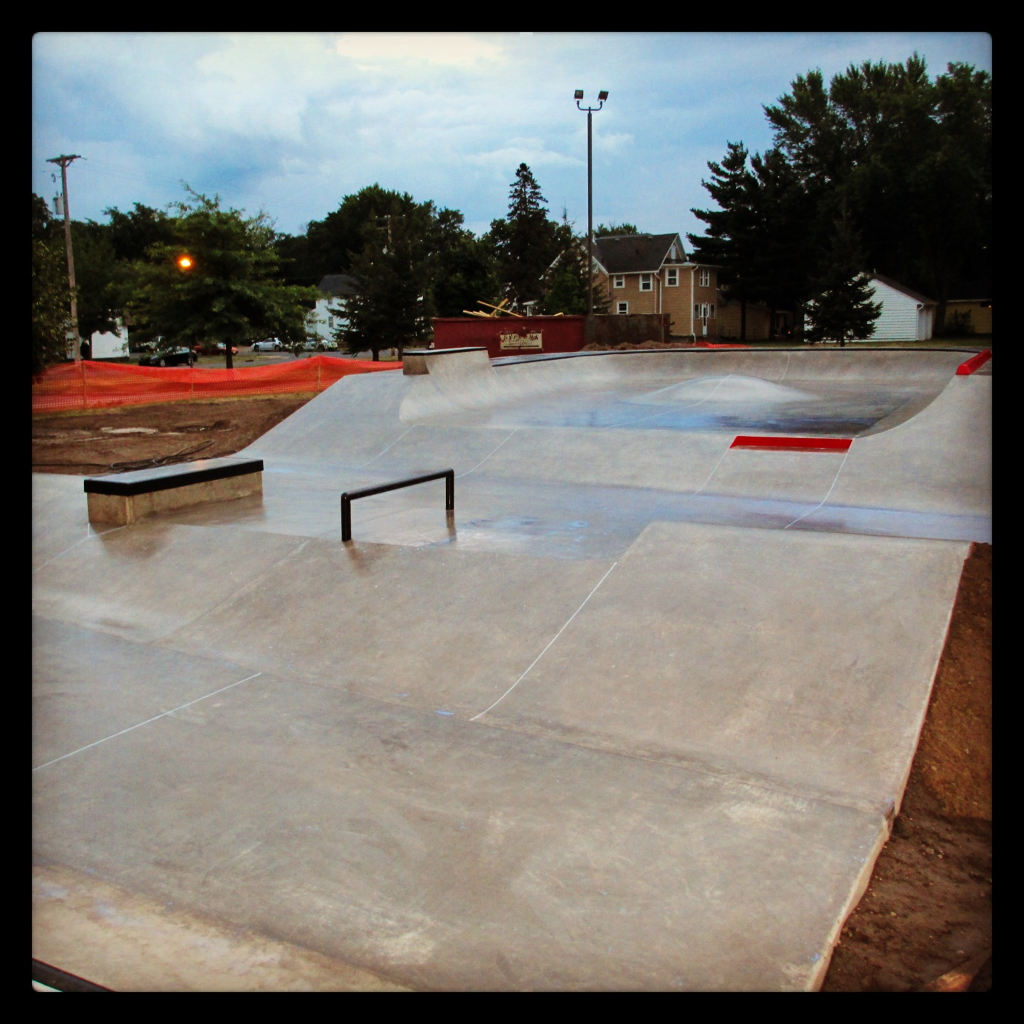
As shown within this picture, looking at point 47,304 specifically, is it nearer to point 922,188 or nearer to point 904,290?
point 922,188

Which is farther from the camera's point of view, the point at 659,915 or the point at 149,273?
the point at 149,273

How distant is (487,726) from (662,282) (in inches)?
2208

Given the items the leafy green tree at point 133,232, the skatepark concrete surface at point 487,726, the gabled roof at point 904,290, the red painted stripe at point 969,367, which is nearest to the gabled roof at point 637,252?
the gabled roof at point 904,290

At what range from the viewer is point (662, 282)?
189ft

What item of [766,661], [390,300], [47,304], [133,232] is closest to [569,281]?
[390,300]

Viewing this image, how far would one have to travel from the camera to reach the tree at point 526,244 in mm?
60125

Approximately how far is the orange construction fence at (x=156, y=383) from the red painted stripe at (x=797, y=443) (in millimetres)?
10355

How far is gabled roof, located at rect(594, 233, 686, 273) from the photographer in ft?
189

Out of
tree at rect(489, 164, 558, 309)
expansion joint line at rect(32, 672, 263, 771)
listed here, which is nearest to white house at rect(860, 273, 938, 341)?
tree at rect(489, 164, 558, 309)
